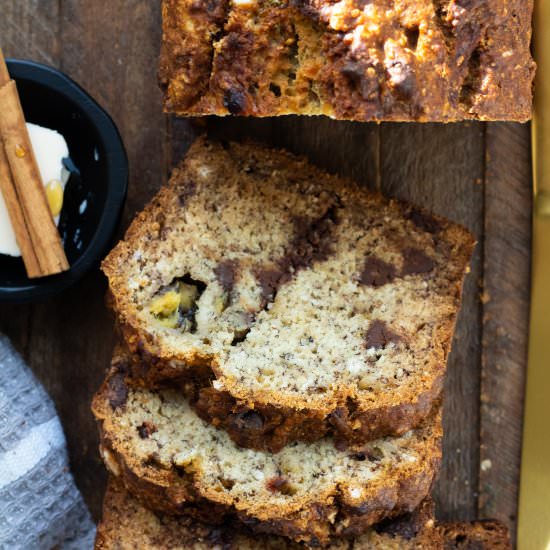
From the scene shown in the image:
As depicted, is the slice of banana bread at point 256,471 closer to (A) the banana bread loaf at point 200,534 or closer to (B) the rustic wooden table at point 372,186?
(A) the banana bread loaf at point 200,534

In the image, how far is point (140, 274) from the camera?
2758 millimetres

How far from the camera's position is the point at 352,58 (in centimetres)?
225

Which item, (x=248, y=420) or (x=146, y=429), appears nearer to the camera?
(x=248, y=420)

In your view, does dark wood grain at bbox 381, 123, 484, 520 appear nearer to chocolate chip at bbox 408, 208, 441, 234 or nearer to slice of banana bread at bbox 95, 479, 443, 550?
chocolate chip at bbox 408, 208, 441, 234

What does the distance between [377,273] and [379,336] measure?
0.73 ft

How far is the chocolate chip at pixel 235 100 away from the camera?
238 centimetres

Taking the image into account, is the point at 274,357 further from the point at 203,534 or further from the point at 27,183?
the point at 27,183

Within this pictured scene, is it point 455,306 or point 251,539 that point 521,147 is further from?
point 251,539

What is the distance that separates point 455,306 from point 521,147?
2.53ft

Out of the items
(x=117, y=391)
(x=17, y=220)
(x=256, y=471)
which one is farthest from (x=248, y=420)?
(x=17, y=220)

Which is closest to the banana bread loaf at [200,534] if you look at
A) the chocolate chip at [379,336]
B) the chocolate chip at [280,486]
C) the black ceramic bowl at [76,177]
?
the chocolate chip at [280,486]

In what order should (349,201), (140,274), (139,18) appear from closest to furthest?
(140,274) → (349,201) → (139,18)

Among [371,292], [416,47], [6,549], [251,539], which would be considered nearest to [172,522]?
[251,539]

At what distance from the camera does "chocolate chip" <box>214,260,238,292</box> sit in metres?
2.77
